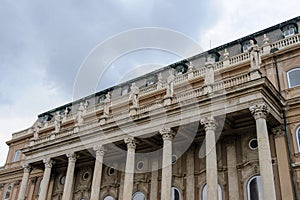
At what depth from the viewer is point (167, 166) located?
78.2ft

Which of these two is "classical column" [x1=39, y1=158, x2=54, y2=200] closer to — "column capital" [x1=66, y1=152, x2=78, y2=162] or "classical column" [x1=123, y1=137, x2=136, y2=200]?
"column capital" [x1=66, y1=152, x2=78, y2=162]

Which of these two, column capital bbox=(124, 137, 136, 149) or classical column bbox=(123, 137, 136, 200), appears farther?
column capital bbox=(124, 137, 136, 149)

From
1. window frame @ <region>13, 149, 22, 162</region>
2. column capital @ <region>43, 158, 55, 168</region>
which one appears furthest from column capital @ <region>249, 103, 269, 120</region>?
window frame @ <region>13, 149, 22, 162</region>

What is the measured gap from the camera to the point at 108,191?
32.4m

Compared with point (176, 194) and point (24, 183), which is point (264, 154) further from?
point (24, 183)

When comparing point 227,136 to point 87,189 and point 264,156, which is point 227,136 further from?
point 87,189

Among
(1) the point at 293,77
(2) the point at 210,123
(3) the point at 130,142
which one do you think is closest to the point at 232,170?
(2) the point at 210,123

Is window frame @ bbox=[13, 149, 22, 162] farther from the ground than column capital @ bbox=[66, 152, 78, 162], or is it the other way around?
window frame @ bbox=[13, 149, 22, 162]

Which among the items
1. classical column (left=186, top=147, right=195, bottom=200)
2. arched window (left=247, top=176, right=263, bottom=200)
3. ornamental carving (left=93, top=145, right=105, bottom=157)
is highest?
ornamental carving (left=93, top=145, right=105, bottom=157)

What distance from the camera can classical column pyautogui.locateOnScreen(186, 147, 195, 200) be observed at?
1056 inches

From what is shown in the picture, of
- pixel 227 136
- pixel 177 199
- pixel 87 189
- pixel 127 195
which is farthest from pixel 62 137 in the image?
pixel 227 136

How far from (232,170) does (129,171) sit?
7.82 meters

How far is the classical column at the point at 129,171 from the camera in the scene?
2489cm

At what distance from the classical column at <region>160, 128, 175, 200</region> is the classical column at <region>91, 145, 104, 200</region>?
20.7 ft
